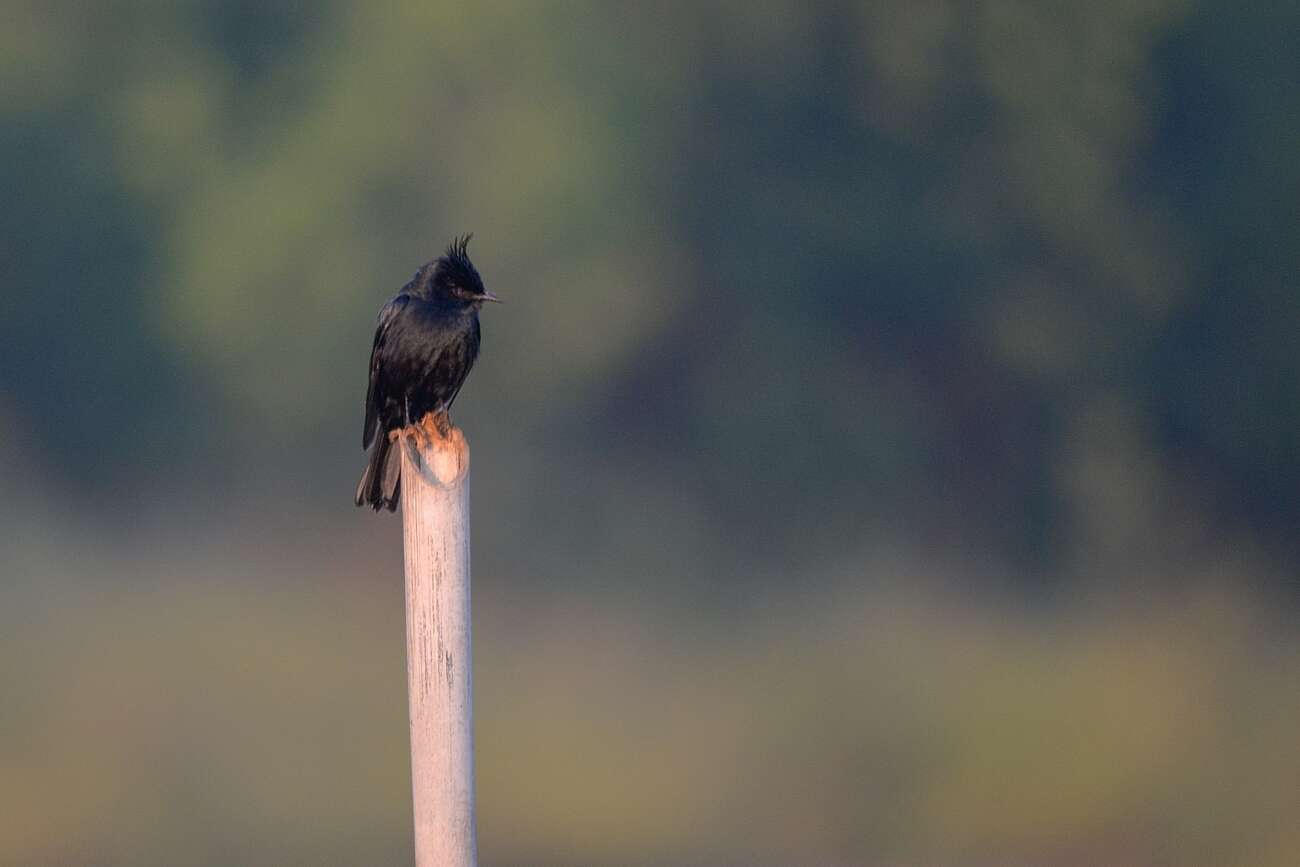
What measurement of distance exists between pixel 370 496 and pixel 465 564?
808mm

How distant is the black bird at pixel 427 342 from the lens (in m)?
3.78

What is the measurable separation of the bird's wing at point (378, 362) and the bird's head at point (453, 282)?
0.21 ft

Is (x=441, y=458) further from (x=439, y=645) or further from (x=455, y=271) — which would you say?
(x=455, y=271)

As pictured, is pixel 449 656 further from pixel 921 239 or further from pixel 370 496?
pixel 921 239

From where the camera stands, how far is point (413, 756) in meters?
2.90

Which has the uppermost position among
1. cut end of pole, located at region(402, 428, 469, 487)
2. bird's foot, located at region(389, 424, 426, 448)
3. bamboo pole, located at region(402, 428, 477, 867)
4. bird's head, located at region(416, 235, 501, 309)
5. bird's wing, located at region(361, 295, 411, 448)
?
bird's head, located at region(416, 235, 501, 309)

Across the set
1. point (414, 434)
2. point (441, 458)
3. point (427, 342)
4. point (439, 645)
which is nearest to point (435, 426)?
point (414, 434)

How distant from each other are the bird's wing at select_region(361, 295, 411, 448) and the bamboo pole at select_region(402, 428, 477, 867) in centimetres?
99

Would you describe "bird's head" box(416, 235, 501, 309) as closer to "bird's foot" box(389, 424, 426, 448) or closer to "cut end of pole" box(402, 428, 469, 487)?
"bird's foot" box(389, 424, 426, 448)

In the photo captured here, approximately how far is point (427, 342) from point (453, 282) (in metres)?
0.16

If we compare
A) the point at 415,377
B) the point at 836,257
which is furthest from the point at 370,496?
the point at 836,257

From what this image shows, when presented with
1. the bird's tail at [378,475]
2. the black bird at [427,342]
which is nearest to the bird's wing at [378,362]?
the black bird at [427,342]

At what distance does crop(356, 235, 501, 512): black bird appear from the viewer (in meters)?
3.78

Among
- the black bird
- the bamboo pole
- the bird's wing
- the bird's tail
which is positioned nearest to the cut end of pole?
the bamboo pole
